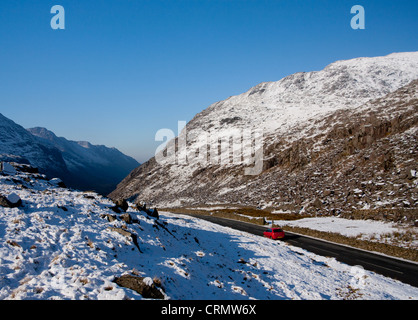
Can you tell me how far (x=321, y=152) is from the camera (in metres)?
64.7

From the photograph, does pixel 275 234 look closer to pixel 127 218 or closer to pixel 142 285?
pixel 127 218

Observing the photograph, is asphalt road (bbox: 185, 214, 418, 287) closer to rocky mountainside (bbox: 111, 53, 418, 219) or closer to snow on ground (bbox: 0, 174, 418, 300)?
snow on ground (bbox: 0, 174, 418, 300)

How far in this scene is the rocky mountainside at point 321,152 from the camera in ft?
132

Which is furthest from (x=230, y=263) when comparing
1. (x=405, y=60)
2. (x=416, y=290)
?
(x=405, y=60)

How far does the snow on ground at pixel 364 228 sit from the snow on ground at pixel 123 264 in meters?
10.2

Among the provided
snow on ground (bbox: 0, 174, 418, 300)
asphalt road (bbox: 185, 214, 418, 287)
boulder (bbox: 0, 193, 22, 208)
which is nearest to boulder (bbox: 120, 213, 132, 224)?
snow on ground (bbox: 0, 174, 418, 300)

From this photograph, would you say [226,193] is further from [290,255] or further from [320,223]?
[290,255]

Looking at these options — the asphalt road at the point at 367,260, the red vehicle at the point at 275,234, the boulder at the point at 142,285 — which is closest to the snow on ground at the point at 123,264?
the boulder at the point at 142,285

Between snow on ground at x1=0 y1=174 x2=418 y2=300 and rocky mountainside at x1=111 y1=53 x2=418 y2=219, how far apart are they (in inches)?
870

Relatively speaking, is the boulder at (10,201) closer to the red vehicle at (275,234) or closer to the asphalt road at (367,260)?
the asphalt road at (367,260)

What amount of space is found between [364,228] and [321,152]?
40356 millimetres

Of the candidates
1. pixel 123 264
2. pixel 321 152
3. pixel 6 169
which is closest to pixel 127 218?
pixel 123 264
